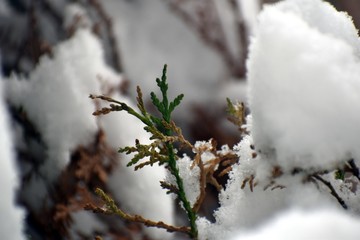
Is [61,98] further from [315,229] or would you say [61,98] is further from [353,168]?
[315,229]

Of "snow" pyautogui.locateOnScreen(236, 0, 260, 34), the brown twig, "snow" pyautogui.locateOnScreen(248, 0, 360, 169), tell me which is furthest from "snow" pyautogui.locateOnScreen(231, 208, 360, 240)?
"snow" pyautogui.locateOnScreen(236, 0, 260, 34)

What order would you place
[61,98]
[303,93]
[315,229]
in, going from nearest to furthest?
1. [315,229]
2. [303,93]
3. [61,98]

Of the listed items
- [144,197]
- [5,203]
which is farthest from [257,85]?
[144,197]

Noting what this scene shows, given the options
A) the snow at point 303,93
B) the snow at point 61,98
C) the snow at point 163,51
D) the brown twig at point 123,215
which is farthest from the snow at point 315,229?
the snow at point 163,51

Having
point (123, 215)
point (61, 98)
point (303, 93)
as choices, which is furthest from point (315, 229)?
point (61, 98)

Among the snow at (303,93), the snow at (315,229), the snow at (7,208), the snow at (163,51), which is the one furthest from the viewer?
the snow at (163,51)

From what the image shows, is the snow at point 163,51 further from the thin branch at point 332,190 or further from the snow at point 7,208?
the thin branch at point 332,190

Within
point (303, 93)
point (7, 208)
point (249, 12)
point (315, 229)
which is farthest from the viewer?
point (249, 12)

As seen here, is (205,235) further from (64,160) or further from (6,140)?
(64,160)

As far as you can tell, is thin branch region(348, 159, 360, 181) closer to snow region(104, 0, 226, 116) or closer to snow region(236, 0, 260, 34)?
snow region(104, 0, 226, 116)
